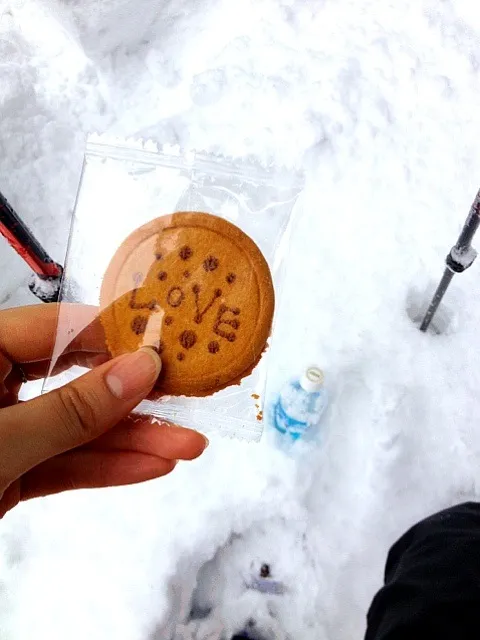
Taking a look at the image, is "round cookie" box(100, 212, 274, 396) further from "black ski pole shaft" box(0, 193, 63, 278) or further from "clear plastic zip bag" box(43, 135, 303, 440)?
"black ski pole shaft" box(0, 193, 63, 278)

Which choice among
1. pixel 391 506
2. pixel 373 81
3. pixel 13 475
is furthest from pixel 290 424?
pixel 373 81

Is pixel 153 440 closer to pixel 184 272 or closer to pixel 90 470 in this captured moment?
pixel 90 470

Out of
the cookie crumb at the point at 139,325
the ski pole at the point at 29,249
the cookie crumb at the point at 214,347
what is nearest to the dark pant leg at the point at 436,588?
the cookie crumb at the point at 214,347

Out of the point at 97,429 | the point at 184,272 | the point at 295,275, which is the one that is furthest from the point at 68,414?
the point at 295,275

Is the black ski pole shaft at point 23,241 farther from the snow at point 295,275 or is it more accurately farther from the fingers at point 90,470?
the fingers at point 90,470

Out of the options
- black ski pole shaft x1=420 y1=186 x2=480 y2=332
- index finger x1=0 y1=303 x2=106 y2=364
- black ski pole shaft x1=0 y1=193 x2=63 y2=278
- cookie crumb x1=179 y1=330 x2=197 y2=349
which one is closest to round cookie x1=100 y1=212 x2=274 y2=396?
cookie crumb x1=179 y1=330 x2=197 y2=349

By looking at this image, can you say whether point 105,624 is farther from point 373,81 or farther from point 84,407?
point 373,81
